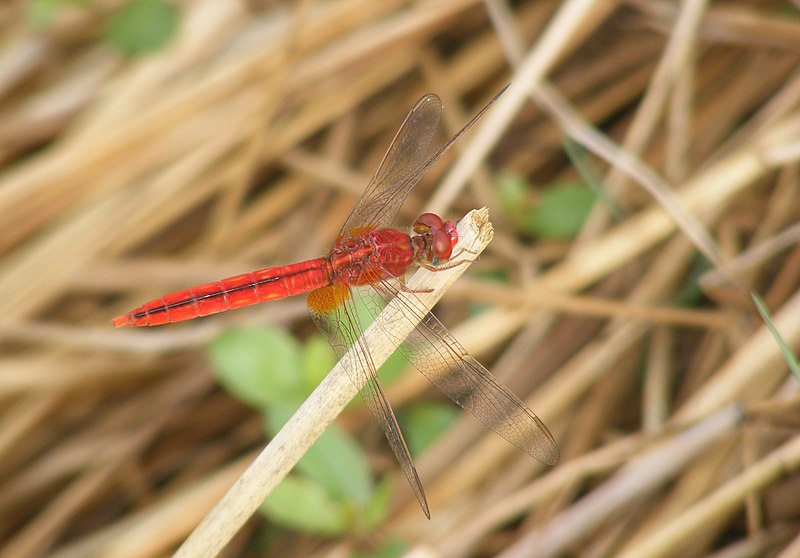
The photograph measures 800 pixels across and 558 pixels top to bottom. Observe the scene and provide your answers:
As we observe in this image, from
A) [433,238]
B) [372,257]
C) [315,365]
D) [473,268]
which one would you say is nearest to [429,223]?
[433,238]

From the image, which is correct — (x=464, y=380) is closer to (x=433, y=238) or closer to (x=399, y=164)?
(x=433, y=238)

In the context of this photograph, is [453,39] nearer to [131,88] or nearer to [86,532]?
[131,88]

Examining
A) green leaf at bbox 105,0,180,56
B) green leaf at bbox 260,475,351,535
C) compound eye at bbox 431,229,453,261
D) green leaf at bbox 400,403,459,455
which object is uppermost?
green leaf at bbox 105,0,180,56

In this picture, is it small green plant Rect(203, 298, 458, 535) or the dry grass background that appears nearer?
small green plant Rect(203, 298, 458, 535)

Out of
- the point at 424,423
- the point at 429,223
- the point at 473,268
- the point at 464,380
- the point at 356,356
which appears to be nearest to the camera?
the point at 356,356

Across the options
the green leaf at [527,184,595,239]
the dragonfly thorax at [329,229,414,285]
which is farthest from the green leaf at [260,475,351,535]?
the green leaf at [527,184,595,239]

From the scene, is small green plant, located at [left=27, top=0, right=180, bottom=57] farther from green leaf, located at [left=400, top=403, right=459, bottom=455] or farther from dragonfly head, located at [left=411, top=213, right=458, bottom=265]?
green leaf, located at [left=400, top=403, right=459, bottom=455]

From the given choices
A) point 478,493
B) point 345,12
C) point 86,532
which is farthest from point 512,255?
point 86,532
